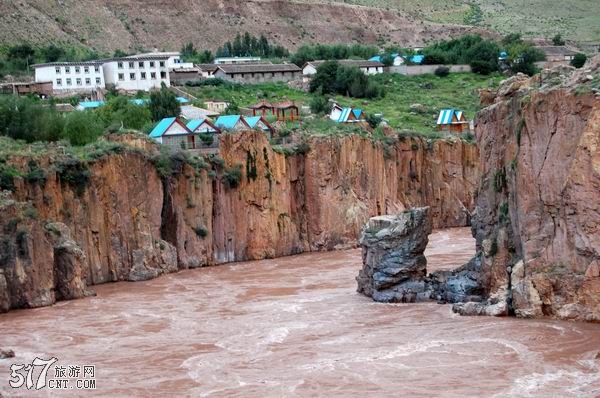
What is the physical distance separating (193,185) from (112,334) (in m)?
19.7

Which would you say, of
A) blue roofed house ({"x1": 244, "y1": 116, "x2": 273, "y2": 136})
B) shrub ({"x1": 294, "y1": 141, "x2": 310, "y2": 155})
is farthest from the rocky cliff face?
blue roofed house ({"x1": 244, "y1": 116, "x2": 273, "y2": 136})

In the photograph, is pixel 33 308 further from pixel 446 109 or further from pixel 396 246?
pixel 446 109

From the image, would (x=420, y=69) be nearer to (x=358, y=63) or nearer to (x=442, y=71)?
(x=442, y=71)

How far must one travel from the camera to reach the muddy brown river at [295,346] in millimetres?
27031

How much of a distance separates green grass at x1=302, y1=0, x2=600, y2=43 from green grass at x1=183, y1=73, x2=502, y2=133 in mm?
36741

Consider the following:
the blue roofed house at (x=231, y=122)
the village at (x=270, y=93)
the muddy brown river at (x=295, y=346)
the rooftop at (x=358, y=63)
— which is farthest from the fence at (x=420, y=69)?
the muddy brown river at (x=295, y=346)

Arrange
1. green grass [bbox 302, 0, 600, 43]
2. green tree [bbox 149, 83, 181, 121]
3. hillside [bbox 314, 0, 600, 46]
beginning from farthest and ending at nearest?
1. green grass [bbox 302, 0, 600, 43]
2. hillside [bbox 314, 0, 600, 46]
3. green tree [bbox 149, 83, 181, 121]

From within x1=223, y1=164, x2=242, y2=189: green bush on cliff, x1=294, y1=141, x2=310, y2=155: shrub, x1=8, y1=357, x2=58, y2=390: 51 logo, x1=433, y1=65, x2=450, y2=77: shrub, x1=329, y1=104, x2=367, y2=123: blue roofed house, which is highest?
x1=433, y1=65, x2=450, y2=77: shrub

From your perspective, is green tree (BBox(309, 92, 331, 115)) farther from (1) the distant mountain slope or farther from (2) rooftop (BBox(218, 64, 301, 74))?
(1) the distant mountain slope

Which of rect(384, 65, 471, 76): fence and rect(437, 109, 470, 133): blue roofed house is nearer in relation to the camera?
rect(437, 109, 470, 133): blue roofed house

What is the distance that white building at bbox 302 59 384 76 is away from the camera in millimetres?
92750

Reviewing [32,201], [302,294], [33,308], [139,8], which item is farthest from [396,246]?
[139,8]

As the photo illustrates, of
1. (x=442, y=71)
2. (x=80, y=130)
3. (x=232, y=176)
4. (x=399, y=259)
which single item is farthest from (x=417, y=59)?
(x=399, y=259)

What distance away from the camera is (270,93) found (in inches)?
3327
